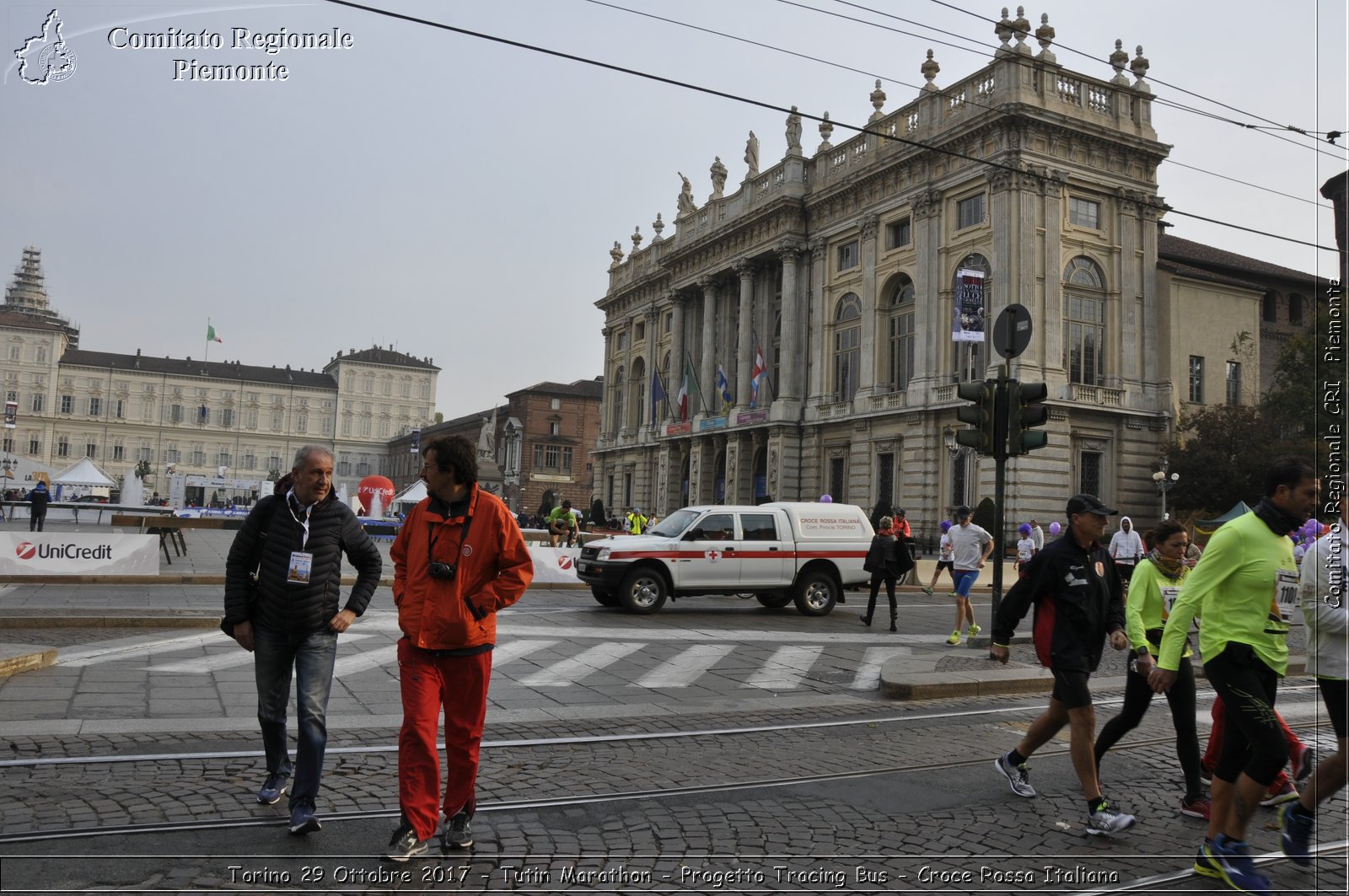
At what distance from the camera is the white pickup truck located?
16938mm

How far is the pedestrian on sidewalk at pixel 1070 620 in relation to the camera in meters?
5.47

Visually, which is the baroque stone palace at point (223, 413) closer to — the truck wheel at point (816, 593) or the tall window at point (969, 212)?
the tall window at point (969, 212)

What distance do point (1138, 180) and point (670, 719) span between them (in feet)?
119

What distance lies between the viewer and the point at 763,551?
17797 millimetres

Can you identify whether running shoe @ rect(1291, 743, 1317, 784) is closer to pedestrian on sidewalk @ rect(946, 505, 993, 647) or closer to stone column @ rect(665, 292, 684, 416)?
pedestrian on sidewalk @ rect(946, 505, 993, 647)

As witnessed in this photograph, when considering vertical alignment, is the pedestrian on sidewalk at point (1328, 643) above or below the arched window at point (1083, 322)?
below

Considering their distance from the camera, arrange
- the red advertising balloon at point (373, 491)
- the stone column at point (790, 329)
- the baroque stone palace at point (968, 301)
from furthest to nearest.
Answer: the red advertising balloon at point (373, 491) < the stone column at point (790, 329) < the baroque stone palace at point (968, 301)

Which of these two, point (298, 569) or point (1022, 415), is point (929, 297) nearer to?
point (1022, 415)

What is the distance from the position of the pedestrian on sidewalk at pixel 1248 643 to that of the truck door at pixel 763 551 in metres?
13.1

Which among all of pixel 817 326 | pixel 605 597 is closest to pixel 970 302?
pixel 817 326

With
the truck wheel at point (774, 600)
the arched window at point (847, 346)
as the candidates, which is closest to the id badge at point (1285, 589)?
the truck wheel at point (774, 600)

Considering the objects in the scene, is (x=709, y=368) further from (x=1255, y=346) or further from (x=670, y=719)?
(x=670, y=719)

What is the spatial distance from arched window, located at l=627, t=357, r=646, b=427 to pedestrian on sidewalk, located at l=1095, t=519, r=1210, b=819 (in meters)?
59.6

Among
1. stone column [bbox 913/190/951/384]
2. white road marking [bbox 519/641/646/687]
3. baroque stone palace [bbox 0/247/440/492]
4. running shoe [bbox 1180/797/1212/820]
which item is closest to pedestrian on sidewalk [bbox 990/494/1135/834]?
running shoe [bbox 1180/797/1212/820]
